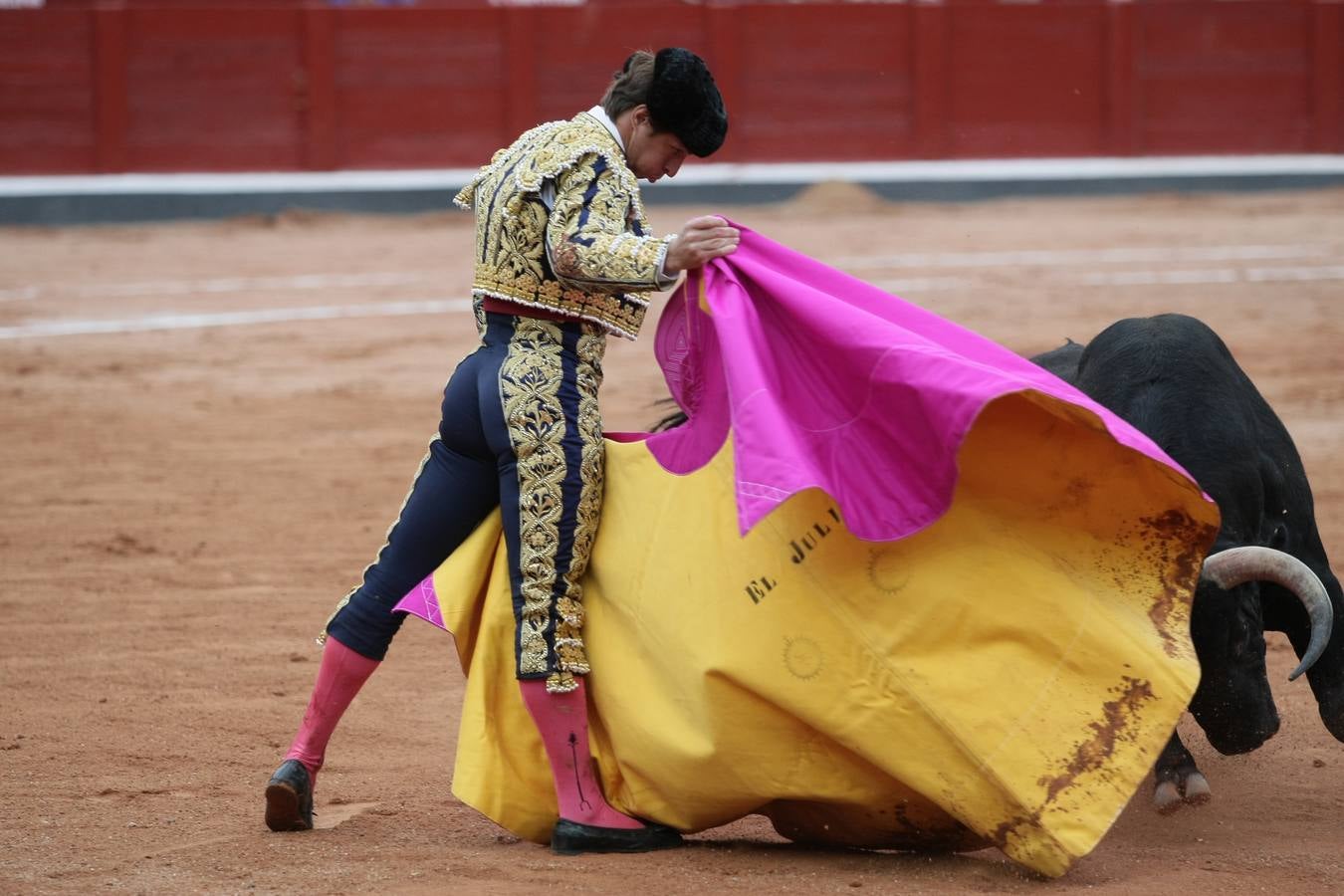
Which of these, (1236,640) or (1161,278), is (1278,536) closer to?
(1236,640)

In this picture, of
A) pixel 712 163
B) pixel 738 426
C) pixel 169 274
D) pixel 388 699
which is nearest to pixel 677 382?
pixel 738 426

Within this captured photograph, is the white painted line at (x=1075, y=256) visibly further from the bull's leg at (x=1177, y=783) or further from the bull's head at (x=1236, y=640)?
the bull's head at (x=1236, y=640)

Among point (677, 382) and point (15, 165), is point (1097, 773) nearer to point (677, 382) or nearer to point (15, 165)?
point (677, 382)

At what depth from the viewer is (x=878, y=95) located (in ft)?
47.2

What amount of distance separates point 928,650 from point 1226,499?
2.72 ft

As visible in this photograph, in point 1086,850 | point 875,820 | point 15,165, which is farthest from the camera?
point 15,165

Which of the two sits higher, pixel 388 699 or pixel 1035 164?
pixel 1035 164

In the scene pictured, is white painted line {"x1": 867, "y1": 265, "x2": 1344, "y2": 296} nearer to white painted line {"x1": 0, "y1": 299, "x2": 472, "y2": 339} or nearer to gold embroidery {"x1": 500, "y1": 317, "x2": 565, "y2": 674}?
white painted line {"x1": 0, "y1": 299, "x2": 472, "y2": 339}

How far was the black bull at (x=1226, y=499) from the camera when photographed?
2.72 meters

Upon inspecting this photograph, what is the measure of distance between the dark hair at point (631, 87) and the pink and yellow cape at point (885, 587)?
0.28m

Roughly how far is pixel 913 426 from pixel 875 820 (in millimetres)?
596

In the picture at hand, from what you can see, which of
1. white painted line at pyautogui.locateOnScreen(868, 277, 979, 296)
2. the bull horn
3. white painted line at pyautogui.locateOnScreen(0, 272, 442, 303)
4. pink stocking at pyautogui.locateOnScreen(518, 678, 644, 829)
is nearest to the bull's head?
the bull horn

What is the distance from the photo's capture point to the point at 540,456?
2.56m

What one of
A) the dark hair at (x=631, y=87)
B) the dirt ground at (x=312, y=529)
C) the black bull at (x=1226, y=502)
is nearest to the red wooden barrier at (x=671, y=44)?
the dirt ground at (x=312, y=529)
